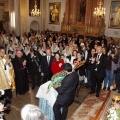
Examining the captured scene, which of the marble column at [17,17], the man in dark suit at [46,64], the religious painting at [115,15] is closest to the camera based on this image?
the man in dark suit at [46,64]

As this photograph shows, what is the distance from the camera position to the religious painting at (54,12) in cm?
2030

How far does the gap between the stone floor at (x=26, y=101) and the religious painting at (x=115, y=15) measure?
10.7 metres

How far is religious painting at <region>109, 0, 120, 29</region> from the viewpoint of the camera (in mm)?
16500

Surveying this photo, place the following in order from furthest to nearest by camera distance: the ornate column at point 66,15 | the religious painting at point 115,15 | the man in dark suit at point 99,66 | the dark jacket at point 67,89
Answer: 1. the ornate column at point 66,15
2. the religious painting at point 115,15
3. the man in dark suit at point 99,66
4. the dark jacket at point 67,89

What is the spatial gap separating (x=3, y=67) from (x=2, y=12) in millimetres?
16066

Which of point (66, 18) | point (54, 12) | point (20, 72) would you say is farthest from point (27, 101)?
point (54, 12)

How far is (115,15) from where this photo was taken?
1670 centimetres

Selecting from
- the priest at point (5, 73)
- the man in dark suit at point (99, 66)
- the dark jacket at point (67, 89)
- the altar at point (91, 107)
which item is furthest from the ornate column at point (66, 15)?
the dark jacket at point (67, 89)

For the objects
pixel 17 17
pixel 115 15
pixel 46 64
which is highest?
pixel 115 15

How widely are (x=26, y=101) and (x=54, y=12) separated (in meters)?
15.5

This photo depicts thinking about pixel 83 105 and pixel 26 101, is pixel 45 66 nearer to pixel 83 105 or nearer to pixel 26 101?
pixel 26 101

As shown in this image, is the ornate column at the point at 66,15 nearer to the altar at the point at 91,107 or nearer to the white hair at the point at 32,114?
the altar at the point at 91,107

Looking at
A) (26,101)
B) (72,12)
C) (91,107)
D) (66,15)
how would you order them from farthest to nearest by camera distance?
(66,15) < (72,12) < (26,101) < (91,107)

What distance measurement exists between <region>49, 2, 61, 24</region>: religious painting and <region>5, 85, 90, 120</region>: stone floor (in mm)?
14017
